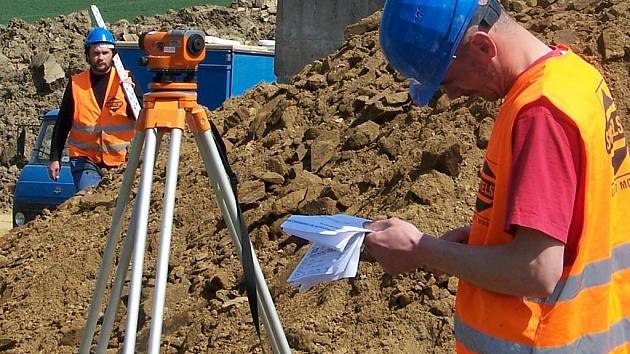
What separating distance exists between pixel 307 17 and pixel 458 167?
8.24 metres

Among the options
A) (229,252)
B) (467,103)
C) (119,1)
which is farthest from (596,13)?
(119,1)

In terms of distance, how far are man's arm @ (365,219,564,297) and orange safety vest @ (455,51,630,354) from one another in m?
0.06

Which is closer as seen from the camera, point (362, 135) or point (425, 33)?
point (425, 33)

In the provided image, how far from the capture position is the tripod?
10.2ft

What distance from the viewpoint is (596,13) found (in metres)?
5.98

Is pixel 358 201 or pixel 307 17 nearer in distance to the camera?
pixel 358 201

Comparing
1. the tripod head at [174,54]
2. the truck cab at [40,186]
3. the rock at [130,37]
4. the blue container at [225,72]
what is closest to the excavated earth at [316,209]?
the tripod head at [174,54]

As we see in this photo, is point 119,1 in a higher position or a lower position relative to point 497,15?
lower

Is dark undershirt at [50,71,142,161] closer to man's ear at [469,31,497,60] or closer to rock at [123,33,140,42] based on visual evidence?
man's ear at [469,31,497,60]

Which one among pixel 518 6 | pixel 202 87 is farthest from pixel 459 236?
pixel 202 87

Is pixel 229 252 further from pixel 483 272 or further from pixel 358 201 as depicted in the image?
pixel 483 272

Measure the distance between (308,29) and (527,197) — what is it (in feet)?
37.1

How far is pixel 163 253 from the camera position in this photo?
3129 mm

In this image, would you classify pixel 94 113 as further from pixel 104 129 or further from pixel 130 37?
pixel 130 37
